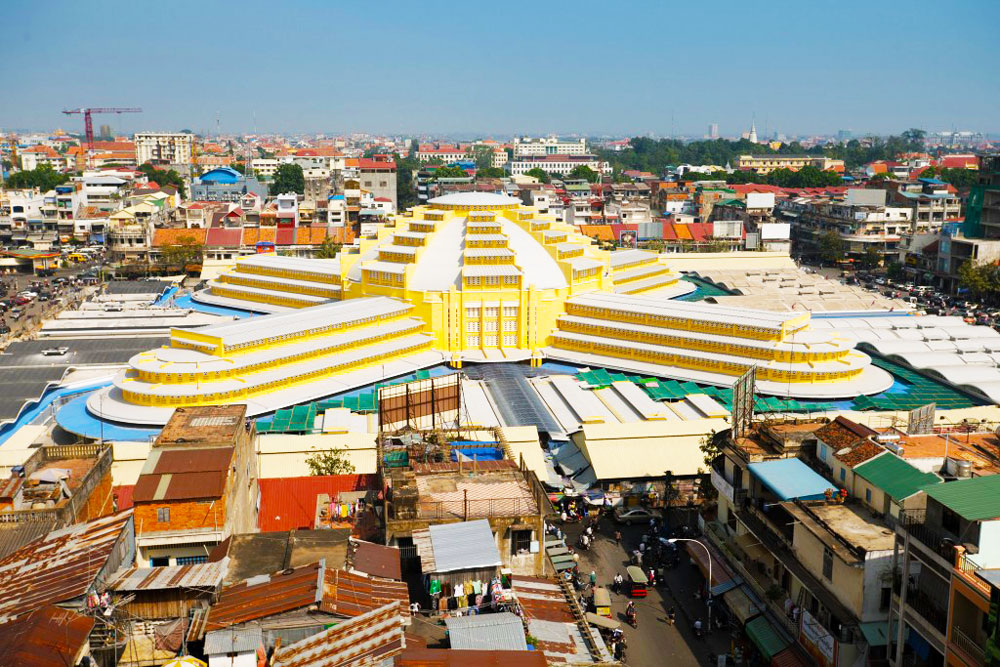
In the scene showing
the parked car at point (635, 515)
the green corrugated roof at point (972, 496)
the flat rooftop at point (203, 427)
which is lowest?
the parked car at point (635, 515)

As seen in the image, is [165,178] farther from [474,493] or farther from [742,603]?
[742,603]

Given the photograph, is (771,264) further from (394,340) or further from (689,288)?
(394,340)

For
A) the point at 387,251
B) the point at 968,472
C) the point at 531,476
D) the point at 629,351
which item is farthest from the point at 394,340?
the point at 968,472

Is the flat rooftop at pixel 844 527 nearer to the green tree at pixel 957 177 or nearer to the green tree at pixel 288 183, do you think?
the green tree at pixel 957 177

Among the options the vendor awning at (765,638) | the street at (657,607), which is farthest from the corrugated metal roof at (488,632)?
the vendor awning at (765,638)

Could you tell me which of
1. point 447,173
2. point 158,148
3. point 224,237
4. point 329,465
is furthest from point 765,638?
point 158,148

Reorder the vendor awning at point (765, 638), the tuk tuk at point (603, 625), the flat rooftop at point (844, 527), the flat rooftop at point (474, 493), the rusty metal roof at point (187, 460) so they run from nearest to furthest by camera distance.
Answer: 1. the flat rooftop at point (844, 527)
2. the flat rooftop at point (474, 493)
3. the vendor awning at point (765, 638)
4. the rusty metal roof at point (187, 460)
5. the tuk tuk at point (603, 625)
